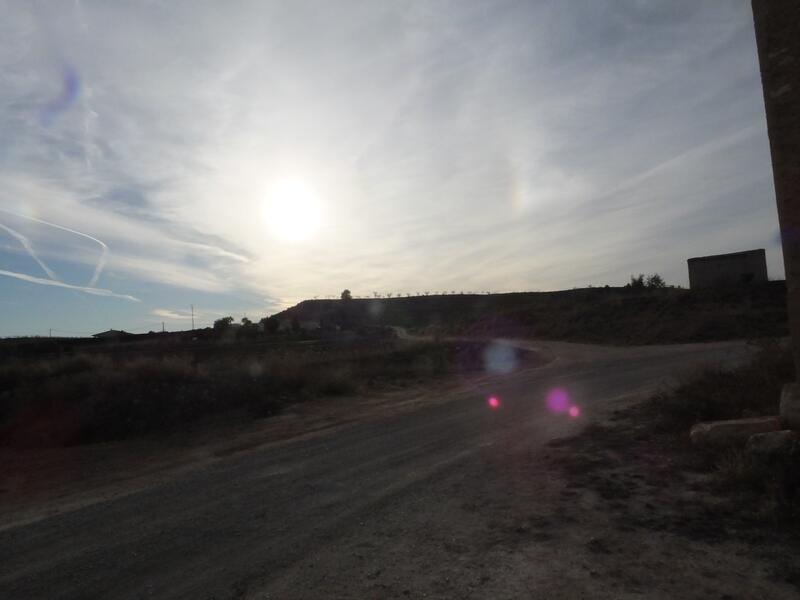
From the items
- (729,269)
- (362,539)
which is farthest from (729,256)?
(362,539)

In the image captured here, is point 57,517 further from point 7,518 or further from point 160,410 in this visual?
point 160,410

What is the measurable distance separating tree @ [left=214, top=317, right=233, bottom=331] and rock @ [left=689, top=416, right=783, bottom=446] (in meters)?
69.1

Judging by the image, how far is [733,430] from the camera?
702cm

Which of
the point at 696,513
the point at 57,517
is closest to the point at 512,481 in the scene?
the point at 696,513

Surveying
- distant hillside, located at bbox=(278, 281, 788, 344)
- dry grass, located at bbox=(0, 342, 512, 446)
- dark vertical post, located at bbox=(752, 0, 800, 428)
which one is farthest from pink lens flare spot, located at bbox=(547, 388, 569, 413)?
distant hillside, located at bbox=(278, 281, 788, 344)

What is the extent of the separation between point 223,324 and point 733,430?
7473cm

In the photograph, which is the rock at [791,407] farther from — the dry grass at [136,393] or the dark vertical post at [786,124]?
the dry grass at [136,393]

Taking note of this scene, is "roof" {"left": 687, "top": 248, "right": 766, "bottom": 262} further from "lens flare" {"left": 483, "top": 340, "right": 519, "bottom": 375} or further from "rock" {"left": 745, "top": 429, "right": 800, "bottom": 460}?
"rock" {"left": 745, "top": 429, "right": 800, "bottom": 460}

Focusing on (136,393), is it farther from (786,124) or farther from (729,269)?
(729,269)

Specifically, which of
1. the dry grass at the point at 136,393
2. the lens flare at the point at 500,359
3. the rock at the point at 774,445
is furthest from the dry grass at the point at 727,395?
the lens flare at the point at 500,359

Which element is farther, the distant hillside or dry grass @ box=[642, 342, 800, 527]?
the distant hillside

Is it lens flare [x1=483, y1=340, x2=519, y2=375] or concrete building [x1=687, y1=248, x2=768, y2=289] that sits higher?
concrete building [x1=687, y1=248, x2=768, y2=289]

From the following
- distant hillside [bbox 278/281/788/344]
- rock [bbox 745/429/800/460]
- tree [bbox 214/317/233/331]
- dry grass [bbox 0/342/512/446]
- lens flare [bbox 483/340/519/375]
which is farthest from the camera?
tree [bbox 214/317/233/331]

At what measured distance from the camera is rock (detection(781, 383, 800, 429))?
640 cm
